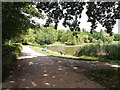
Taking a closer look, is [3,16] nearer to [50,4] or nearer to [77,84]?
[50,4]

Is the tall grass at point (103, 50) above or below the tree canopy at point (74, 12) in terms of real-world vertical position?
below

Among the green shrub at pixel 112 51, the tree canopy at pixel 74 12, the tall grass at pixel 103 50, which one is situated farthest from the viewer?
the tall grass at pixel 103 50

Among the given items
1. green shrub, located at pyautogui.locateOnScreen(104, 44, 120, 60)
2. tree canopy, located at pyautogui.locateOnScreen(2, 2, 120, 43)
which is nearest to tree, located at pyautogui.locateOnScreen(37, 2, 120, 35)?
tree canopy, located at pyautogui.locateOnScreen(2, 2, 120, 43)

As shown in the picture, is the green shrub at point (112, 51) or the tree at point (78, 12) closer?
the tree at point (78, 12)

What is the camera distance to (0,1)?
546 cm

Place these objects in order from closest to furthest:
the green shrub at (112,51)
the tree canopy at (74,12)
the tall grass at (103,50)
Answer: the tree canopy at (74,12)
the green shrub at (112,51)
the tall grass at (103,50)

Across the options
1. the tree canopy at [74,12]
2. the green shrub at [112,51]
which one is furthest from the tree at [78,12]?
the green shrub at [112,51]

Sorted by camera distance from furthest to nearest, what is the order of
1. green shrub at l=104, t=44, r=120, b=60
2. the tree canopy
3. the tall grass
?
the tall grass → green shrub at l=104, t=44, r=120, b=60 → the tree canopy

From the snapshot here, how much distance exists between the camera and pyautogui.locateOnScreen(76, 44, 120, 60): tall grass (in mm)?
11570

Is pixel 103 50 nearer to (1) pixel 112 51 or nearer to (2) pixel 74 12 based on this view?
(1) pixel 112 51

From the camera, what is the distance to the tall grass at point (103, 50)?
11.6m

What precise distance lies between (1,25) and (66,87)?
6451 millimetres

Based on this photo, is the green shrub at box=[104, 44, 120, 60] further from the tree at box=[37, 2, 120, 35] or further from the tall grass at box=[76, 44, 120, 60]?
the tree at box=[37, 2, 120, 35]

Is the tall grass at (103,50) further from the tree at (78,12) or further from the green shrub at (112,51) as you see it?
the tree at (78,12)
